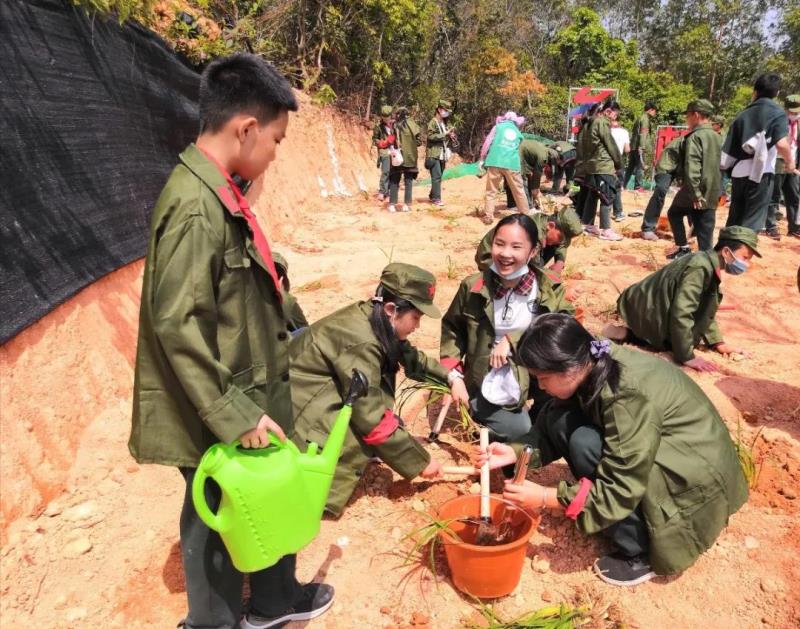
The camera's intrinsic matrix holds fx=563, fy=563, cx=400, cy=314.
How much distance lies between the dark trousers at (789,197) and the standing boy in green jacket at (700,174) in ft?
7.28

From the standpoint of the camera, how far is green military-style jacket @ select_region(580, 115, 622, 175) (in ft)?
23.4

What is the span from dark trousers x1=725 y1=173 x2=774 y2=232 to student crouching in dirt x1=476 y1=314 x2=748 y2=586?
4.24 meters

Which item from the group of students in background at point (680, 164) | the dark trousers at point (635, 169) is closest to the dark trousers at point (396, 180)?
the group of students in background at point (680, 164)

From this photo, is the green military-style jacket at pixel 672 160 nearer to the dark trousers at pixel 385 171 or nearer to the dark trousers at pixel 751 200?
the dark trousers at pixel 751 200

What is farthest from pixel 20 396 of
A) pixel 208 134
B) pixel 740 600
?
pixel 740 600

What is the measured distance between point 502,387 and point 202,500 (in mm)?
1822

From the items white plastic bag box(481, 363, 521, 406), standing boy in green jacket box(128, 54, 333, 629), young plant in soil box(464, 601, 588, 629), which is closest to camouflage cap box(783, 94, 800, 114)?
white plastic bag box(481, 363, 521, 406)

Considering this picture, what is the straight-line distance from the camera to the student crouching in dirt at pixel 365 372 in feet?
7.66

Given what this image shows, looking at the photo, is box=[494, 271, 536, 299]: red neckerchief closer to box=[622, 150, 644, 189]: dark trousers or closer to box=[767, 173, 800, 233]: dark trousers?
box=[767, 173, 800, 233]: dark trousers

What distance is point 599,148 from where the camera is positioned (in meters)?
7.16

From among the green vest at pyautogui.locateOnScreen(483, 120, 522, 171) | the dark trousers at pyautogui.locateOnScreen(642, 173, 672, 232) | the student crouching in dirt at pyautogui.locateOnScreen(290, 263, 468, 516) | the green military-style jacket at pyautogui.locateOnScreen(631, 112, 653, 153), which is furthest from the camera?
the green military-style jacket at pyautogui.locateOnScreen(631, 112, 653, 153)

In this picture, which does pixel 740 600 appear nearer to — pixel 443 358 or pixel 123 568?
pixel 443 358

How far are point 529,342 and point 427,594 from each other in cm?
107

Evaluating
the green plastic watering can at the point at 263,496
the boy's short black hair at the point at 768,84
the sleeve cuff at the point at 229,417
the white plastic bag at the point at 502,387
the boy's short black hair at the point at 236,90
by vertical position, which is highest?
the boy's short black hair at the point at 768,84
